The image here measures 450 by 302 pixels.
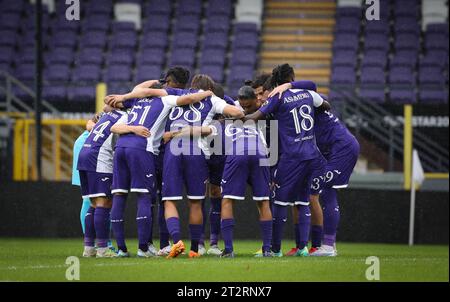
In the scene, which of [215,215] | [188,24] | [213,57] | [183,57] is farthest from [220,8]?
[215,215]

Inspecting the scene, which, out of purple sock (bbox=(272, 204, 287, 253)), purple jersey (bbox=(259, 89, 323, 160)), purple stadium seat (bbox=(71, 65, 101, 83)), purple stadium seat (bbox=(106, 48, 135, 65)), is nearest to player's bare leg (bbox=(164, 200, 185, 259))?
purple sock (bbox=(272, 204, 287, 253))

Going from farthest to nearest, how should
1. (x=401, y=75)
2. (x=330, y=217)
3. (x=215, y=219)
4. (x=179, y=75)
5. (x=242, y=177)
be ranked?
(x=401, y=75), (x=215, y=219), (x=330, y=217), (x=179, y=75), (x=242, y=177)

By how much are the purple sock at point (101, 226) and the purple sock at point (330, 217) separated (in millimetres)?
2341

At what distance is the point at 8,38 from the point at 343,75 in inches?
306

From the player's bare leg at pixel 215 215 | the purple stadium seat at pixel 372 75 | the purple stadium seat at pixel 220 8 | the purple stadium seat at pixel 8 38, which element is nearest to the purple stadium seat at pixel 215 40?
the purple stadium seat at pixel 220 8

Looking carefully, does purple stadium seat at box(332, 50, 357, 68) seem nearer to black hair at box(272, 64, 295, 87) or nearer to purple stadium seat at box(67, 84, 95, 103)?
purple stadium seat at box(67, 84, 95, 103)

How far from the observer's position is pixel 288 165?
10891mm

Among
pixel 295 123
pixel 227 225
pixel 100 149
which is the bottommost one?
pixel 227 225

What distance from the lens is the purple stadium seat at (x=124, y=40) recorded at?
23969 millimetres

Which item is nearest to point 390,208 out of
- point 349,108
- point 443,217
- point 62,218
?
point 443,217

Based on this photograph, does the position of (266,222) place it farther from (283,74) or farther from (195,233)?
(283,74)

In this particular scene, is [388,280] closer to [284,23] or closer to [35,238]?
[35,238]

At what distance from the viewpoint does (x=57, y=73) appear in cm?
2327

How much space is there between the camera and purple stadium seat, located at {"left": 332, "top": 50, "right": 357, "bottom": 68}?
22.9m
